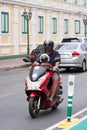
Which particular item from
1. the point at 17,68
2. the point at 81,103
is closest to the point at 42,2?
the point at 17,68

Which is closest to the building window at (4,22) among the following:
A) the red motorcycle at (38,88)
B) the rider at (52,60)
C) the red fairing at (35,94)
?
the rider at (52,60)

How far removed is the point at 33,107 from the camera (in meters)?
9.20

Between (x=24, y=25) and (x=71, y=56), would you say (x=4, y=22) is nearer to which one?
(x=24, y=25)

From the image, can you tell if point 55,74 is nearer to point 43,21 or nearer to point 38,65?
point 38,65

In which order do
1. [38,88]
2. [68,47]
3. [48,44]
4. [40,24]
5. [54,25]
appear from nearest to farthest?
[38,88]
[48,44]
[68,47]
[40,24]
[54,25]

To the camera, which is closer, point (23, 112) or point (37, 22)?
point (23, 112)

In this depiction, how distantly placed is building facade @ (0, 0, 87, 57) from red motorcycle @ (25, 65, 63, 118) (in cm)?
2274

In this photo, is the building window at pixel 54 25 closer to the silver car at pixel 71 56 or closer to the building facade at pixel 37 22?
the building facade at pixel 37 22

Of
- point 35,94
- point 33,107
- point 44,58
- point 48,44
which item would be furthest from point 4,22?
point 33,107

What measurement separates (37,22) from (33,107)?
2910cm

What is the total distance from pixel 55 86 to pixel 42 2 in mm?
30109

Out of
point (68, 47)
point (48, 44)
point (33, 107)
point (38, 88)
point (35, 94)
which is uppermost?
point (48, 44)

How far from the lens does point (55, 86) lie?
9.66 meters

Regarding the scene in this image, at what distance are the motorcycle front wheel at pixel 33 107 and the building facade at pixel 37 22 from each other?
2289 centimetres
